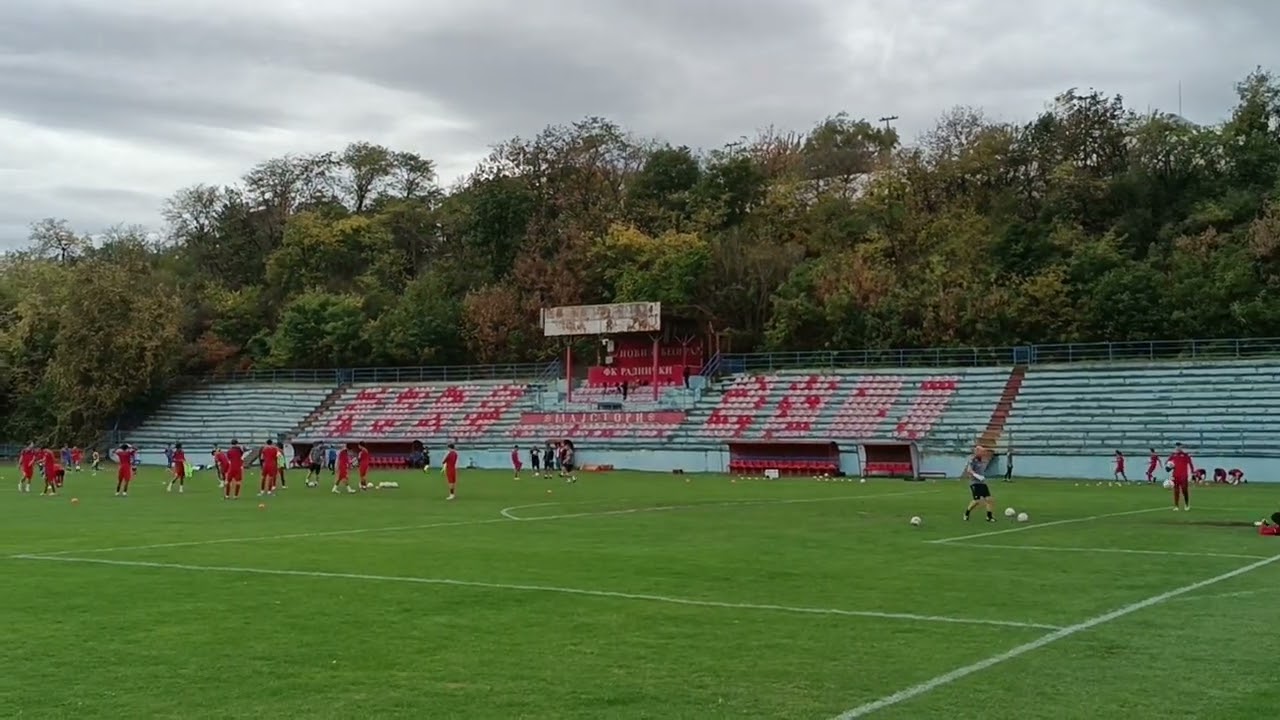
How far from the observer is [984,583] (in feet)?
54.2

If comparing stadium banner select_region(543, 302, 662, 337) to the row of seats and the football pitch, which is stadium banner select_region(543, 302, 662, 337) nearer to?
the row of seats

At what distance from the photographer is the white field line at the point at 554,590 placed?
13578 millimetres

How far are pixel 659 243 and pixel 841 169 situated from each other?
18.8 metres

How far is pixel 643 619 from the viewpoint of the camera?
13656 mm

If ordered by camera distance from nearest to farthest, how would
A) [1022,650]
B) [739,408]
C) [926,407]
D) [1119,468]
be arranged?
[1022,650], [1119,468], [926,407], [739,408]

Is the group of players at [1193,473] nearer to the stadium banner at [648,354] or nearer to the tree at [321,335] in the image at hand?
the stadium banner at [648,354]

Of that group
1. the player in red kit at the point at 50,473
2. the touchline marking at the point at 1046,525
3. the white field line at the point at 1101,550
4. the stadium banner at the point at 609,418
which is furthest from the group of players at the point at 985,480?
the stadium banner at the point at 609,418

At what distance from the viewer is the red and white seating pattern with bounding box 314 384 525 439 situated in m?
68.8

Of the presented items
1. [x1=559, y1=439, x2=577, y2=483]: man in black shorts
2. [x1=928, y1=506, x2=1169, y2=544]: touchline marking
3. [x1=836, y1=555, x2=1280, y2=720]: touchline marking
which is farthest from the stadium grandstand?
[x1=836, y1=555, x2=1280, y2=720]: touchline marking

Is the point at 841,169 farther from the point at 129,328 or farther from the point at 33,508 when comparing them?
the point at 33,508

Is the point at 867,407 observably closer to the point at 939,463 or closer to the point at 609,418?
the point at 939,463

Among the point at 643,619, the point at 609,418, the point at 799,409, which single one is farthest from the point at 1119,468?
the point at 643,619

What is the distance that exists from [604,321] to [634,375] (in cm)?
407

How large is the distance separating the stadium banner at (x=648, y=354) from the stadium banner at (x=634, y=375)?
31 centimetres
